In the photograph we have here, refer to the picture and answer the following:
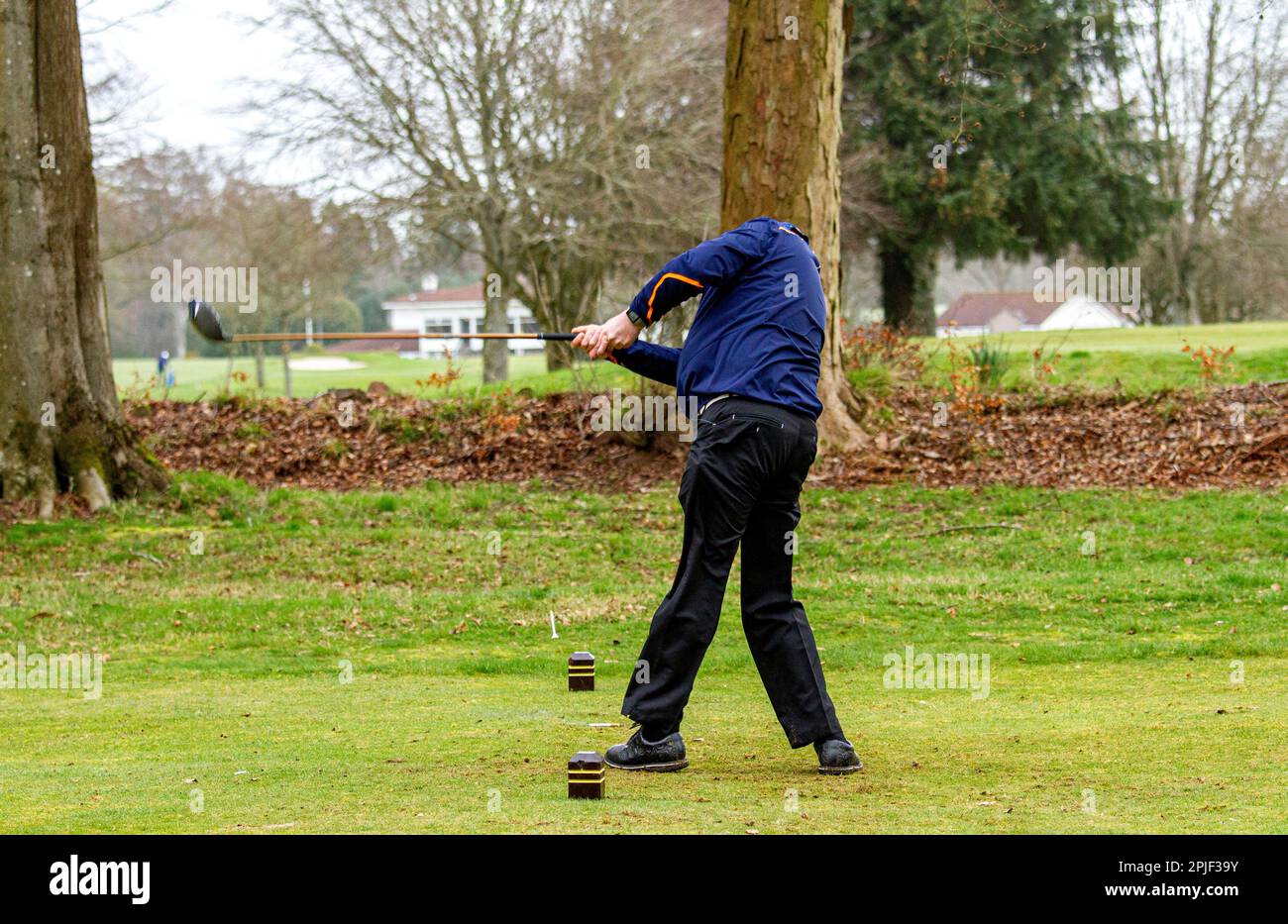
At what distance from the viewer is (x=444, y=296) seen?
92.2m

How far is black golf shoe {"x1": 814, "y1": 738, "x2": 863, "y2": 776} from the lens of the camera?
5.82 m

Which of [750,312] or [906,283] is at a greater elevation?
[906,283]

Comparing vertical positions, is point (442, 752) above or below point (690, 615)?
below

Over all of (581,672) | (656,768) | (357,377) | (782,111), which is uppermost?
(782,111)

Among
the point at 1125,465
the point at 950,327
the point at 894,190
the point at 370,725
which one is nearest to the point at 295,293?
the point at 894,190

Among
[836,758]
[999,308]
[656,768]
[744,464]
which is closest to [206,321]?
[744,464]

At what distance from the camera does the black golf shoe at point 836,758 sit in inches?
229

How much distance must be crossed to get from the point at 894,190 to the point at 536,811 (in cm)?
2937

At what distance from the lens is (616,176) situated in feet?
107

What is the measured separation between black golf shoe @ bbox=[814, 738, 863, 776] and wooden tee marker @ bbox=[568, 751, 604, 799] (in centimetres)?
112

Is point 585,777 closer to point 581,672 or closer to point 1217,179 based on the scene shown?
point 581,672

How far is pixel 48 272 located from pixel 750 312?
33.6 ft

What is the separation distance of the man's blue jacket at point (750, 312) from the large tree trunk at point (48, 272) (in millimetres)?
9923
